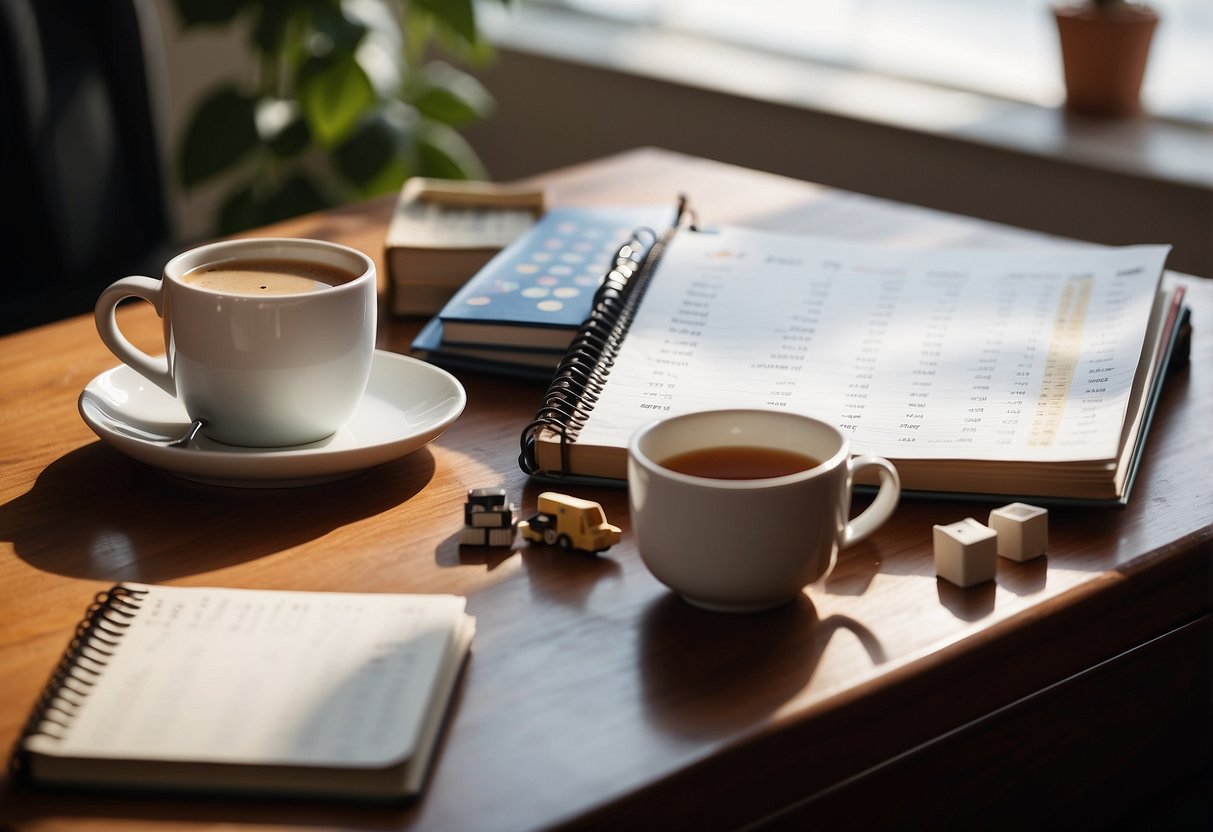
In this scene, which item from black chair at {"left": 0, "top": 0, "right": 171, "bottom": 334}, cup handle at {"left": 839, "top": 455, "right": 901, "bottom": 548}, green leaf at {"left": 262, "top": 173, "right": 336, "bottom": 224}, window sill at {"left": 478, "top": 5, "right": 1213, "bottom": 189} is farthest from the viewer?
green leaf at {"left": 262, "top": 173, "right": 336, "bottom": 224}

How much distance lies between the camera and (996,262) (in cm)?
103

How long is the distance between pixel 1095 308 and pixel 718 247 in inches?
11.7

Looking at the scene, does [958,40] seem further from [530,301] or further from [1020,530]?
[1020,530]

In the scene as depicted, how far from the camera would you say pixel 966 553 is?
26.1 inches

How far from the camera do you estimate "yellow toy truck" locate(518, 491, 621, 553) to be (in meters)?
0.71

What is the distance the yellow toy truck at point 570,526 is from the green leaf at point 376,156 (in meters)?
1.64

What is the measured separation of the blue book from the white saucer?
7 centimetres

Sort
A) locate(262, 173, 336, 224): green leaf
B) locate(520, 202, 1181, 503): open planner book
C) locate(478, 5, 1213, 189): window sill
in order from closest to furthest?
locate(520, 202, 1181, 503): open planner book → locate(478, 5, 1213, 189): window sill → locate(262, 173, 336, 224): green leaf

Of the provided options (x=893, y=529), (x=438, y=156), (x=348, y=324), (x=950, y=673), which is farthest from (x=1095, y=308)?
(x=438, y=156)

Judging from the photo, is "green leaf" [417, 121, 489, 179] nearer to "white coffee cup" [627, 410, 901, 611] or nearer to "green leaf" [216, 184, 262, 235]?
"green leaf" [216, 184, 262, 235]

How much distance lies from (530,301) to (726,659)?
0.43 meters

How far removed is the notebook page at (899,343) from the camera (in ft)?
2.57

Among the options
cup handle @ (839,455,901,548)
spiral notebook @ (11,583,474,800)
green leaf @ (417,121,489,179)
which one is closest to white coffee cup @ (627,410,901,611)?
cup handle @ (839,455,901,548)

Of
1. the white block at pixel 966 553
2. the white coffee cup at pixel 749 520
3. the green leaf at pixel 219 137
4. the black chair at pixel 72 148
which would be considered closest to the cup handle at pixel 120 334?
the white coffee cup at pixel 749 520
